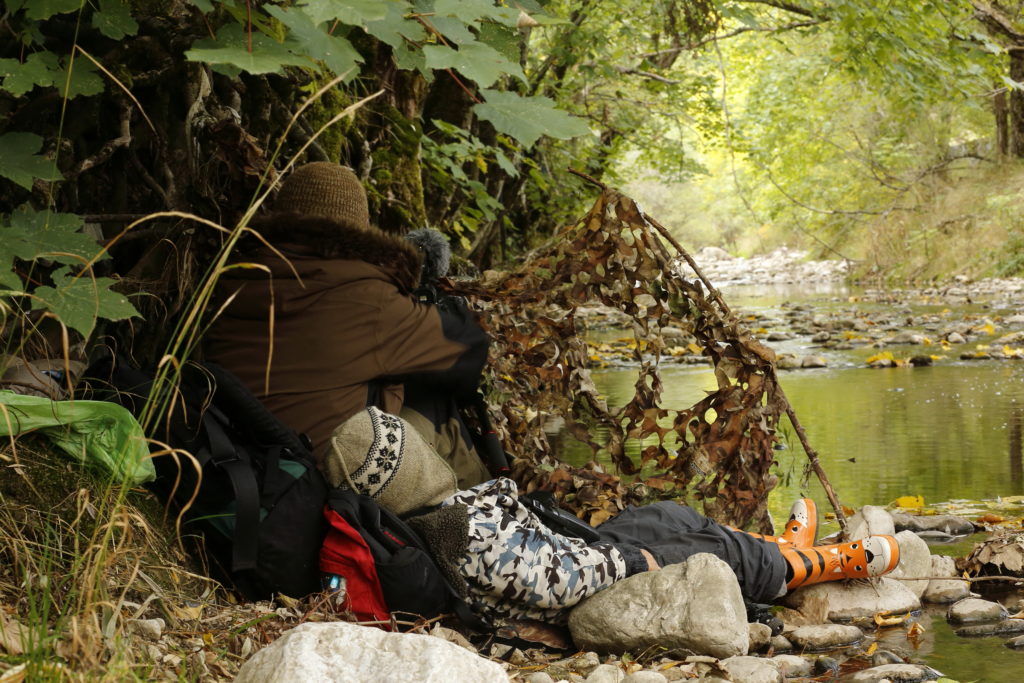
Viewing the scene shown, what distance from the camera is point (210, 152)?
4043 mm

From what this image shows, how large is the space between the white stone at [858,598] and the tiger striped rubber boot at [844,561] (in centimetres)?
4

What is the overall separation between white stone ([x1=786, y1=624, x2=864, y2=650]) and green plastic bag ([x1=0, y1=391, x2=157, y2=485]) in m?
1.91

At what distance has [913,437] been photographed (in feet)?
20.3

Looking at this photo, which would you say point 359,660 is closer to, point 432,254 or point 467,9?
point 467,9

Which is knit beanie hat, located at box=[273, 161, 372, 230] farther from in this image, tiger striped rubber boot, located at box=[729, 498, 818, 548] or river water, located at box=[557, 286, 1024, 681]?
river water, located at box=[557, 286, 1024, 681]

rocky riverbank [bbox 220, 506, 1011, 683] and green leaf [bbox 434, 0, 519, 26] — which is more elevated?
green leaf [bbox 434, 0, 519, 26]

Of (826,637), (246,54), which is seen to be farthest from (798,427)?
(246,54)

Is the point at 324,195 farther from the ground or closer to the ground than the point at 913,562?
farther from the ground

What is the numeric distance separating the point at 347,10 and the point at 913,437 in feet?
16.9

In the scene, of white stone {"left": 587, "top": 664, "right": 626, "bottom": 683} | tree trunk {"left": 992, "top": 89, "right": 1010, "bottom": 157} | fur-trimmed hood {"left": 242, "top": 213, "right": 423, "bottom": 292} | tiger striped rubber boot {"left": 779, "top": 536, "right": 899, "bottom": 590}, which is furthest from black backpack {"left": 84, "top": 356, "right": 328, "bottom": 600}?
tree trunk {"left": 992, "top": 89, "right": 1010, "bottom": 157}

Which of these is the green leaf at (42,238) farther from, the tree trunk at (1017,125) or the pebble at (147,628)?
the tree trunk at (1017,125)

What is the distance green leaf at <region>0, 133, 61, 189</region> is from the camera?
9.21 feet

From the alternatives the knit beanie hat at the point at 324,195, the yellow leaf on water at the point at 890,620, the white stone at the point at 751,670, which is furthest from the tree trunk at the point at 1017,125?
the white stone at the point at 751,670

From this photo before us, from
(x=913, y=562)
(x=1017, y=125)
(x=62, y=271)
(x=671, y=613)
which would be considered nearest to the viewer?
(x=62, y=271)
